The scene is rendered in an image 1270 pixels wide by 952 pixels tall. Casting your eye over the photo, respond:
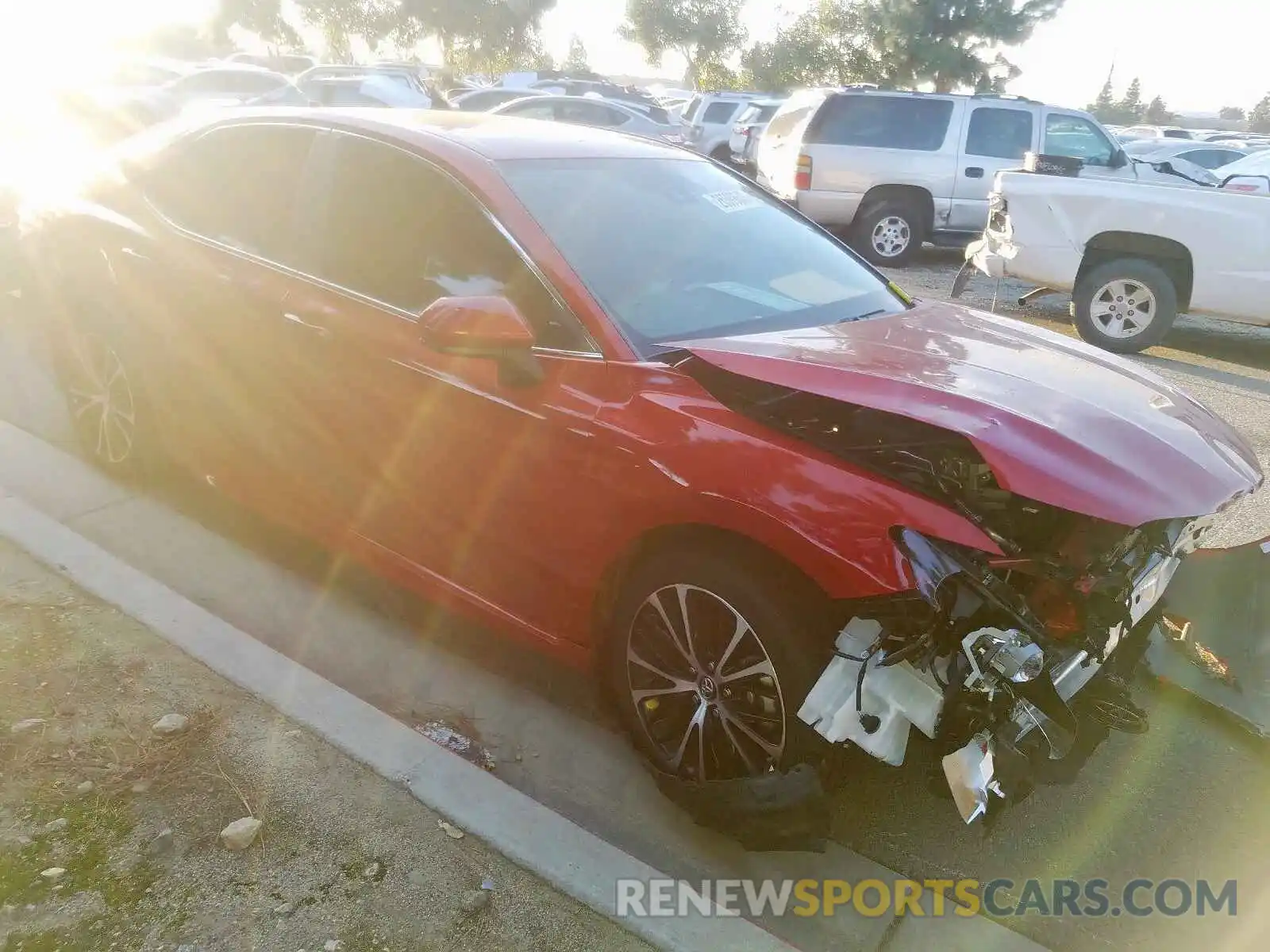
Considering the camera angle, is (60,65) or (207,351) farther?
(60,65)

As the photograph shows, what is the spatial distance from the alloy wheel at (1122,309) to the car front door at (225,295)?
686 cm

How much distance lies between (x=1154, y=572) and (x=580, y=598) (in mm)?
1640

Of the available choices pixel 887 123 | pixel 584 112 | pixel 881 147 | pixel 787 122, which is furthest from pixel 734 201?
pixel 584 112

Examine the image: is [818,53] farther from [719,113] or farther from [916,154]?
[916,154]

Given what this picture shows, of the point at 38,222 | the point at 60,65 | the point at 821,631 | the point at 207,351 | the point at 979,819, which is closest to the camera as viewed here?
the point at 979,819

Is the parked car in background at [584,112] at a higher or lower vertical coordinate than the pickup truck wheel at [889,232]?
higher

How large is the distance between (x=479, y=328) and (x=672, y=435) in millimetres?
626

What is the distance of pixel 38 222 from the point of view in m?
4.71

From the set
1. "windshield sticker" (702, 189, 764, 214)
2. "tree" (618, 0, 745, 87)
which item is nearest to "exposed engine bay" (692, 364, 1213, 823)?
"windshield sticker" (702, 189, 764, 214)

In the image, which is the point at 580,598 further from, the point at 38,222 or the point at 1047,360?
the point at 38,222

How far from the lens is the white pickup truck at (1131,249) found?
24.9ft

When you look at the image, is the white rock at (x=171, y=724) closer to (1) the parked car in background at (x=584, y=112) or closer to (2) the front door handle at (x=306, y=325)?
(2) the front door handle at (x=306, y=325)

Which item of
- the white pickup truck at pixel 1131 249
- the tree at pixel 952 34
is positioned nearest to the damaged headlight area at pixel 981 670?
the white pickup truck at pixel 1131 249

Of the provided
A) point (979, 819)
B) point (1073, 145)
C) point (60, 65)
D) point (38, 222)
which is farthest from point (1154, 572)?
point (60, 65)
